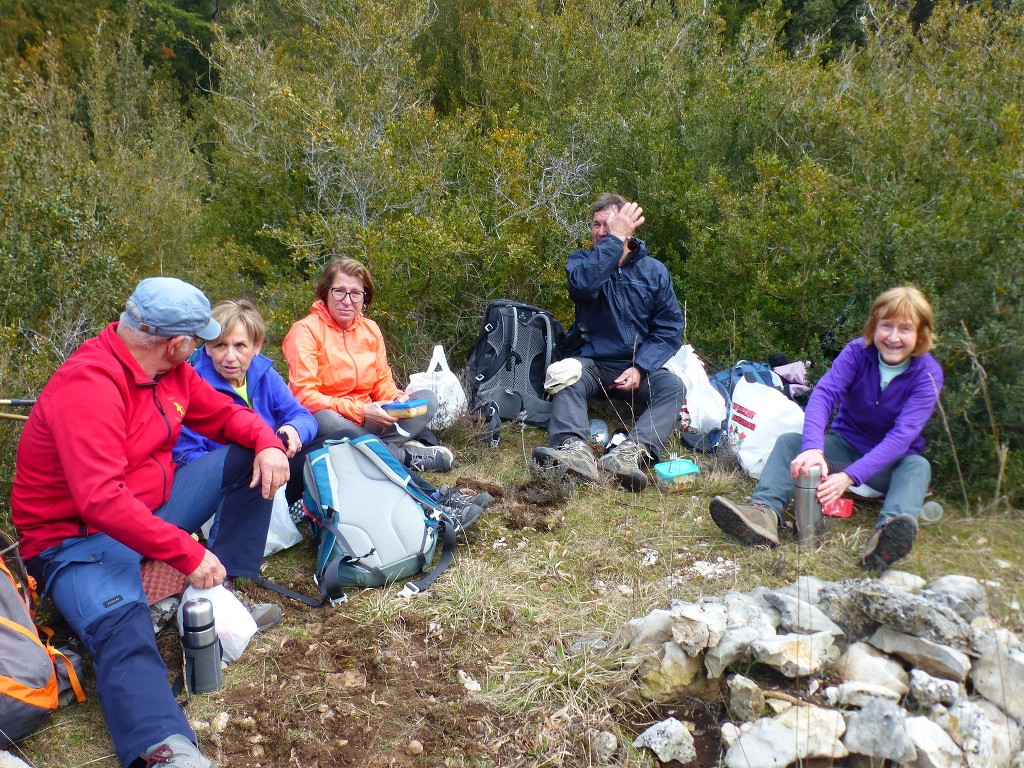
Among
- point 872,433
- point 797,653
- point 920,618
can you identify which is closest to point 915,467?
point 872,433

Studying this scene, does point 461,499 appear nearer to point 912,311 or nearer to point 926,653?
point 926,653

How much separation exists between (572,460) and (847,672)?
2027 mm

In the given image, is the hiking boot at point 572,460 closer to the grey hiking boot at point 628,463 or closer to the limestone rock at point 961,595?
the grey hiking boot at point 628,463

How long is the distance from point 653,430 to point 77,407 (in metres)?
3.11

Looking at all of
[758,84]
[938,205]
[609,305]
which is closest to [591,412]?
[609,305]

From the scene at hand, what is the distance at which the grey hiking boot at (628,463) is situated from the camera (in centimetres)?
423

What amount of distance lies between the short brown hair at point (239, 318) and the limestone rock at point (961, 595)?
2985 mm

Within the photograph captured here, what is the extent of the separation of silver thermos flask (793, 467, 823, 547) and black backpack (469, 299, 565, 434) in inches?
83.2

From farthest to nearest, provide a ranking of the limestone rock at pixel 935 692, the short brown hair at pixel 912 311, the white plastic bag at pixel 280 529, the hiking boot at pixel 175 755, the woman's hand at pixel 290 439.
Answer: the white plastic bag at pixel 280 529 < the short brown hair at pixel 912 311 < the woman's hand at pixel 290 439 < the limestone rock at pixel 935 692 < the hiking boot at pixel 175 755

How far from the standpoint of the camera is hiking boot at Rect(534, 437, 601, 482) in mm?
4309

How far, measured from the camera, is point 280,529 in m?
3.69

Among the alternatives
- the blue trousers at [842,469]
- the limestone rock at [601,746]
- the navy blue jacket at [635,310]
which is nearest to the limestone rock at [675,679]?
the limestone rock at [601,746]

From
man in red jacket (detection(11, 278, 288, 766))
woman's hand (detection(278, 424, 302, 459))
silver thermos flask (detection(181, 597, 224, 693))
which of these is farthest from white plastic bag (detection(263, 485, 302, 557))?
silver thermos flask (detection(181, 597, 224, 693))

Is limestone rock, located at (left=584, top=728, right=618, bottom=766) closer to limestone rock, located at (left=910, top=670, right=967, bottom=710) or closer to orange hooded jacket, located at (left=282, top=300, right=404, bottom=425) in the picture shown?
limestone rock, located at (left=910, top=670, right=967, bottom=710)
